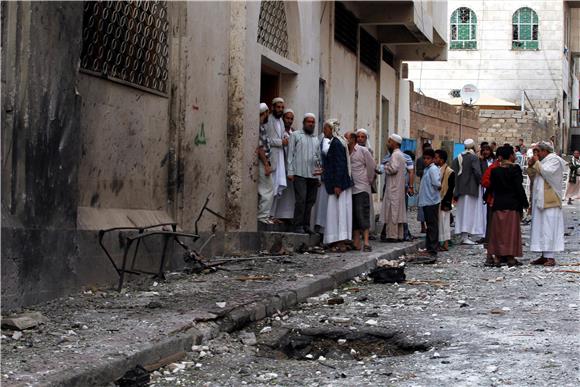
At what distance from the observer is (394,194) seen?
45.9 ft

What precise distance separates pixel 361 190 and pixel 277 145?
1451 mm

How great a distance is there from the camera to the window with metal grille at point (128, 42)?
7.63 m

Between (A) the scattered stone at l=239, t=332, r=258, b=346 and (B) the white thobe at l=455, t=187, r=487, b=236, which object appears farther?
(B) the white thobe at l=455, t=187, r=487, b=236

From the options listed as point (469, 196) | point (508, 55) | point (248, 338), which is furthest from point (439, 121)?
point (248, 338)

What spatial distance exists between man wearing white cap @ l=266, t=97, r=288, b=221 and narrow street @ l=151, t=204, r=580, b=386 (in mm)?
2302

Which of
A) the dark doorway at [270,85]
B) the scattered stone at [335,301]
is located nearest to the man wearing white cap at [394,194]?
the dark doorway at [270,85]

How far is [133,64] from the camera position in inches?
326

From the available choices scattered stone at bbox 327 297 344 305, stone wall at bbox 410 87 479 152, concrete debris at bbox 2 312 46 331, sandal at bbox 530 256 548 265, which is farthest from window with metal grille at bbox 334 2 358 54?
concrete debris at bbox 2 312 46 331

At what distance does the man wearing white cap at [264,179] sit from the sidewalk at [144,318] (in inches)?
64.3

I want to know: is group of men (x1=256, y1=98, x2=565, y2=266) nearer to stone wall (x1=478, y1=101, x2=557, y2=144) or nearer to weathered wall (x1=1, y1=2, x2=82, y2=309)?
weathered wall (x1=1, y1=2, x2=82, y2=309)

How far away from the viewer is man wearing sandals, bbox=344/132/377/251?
12.3 metres

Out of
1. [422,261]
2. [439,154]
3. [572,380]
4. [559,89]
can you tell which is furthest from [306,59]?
[559,89]

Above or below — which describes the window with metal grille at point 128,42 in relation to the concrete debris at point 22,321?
above

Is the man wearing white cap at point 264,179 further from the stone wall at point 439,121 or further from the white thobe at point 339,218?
the stone wall at point 439,121
